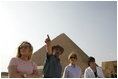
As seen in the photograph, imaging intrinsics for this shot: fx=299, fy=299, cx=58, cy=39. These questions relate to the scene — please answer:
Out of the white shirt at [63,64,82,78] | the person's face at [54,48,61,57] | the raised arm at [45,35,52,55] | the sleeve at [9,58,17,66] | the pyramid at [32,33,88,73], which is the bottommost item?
the white shirt at [63,64,82,78]

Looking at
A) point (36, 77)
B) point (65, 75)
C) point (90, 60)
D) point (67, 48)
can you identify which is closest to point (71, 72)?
point (65, 75)

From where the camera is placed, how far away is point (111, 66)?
31.1 m

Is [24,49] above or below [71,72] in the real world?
above

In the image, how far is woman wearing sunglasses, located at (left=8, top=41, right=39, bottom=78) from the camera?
3.30 metres

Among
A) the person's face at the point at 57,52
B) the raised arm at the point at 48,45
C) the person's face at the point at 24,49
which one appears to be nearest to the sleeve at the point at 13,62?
the person's face at the point at 24,49

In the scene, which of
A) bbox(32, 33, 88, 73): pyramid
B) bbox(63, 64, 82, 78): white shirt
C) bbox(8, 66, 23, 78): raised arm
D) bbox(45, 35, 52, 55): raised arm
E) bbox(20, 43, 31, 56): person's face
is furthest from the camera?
bbox(32, 33, 88, 73): pyramid

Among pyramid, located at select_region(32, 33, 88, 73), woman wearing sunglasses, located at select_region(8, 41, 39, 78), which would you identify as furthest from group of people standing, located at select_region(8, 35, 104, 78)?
pyramid, located at select_region(32, 33, 88, 73)

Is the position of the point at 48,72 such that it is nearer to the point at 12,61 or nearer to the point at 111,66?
the point at 12,61

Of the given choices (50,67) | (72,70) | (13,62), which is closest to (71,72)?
(72,70)

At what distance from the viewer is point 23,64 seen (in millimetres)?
3367

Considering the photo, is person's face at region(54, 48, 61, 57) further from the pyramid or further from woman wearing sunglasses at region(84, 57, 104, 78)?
the pyramid

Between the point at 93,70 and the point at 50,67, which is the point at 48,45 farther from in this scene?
the point at 93,70

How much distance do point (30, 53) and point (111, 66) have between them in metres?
28.4

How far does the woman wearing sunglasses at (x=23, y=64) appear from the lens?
3.30m
